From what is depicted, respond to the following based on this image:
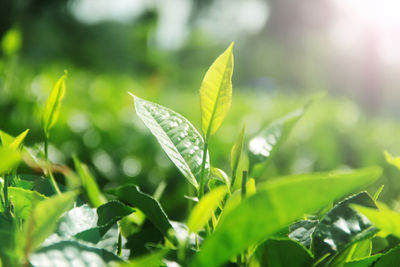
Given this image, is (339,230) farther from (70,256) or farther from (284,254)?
(70,256)

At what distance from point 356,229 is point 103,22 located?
24042mm

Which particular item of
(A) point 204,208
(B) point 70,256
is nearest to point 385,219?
(A) point 204,208

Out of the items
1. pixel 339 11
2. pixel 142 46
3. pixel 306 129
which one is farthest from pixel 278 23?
pixel 306 129

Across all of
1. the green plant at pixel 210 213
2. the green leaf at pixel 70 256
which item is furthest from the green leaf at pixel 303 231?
the green leaf at pixel 70 256

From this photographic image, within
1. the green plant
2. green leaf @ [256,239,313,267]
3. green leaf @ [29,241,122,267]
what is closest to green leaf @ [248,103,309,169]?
the green plant

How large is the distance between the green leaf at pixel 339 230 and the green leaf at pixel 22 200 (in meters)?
0.36

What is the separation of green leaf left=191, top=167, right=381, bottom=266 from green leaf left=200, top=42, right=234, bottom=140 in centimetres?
18

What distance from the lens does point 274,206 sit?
0.36m

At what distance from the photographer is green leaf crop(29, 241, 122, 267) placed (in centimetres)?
38

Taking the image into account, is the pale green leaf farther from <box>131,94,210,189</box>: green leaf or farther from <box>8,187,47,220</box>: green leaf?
<box>8,187,47,220</box>: green leaf

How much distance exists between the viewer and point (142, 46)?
11.5m

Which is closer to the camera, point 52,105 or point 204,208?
point 204,208

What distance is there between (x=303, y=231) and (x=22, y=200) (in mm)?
385

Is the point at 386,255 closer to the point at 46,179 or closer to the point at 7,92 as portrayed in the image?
the point at 46,179
